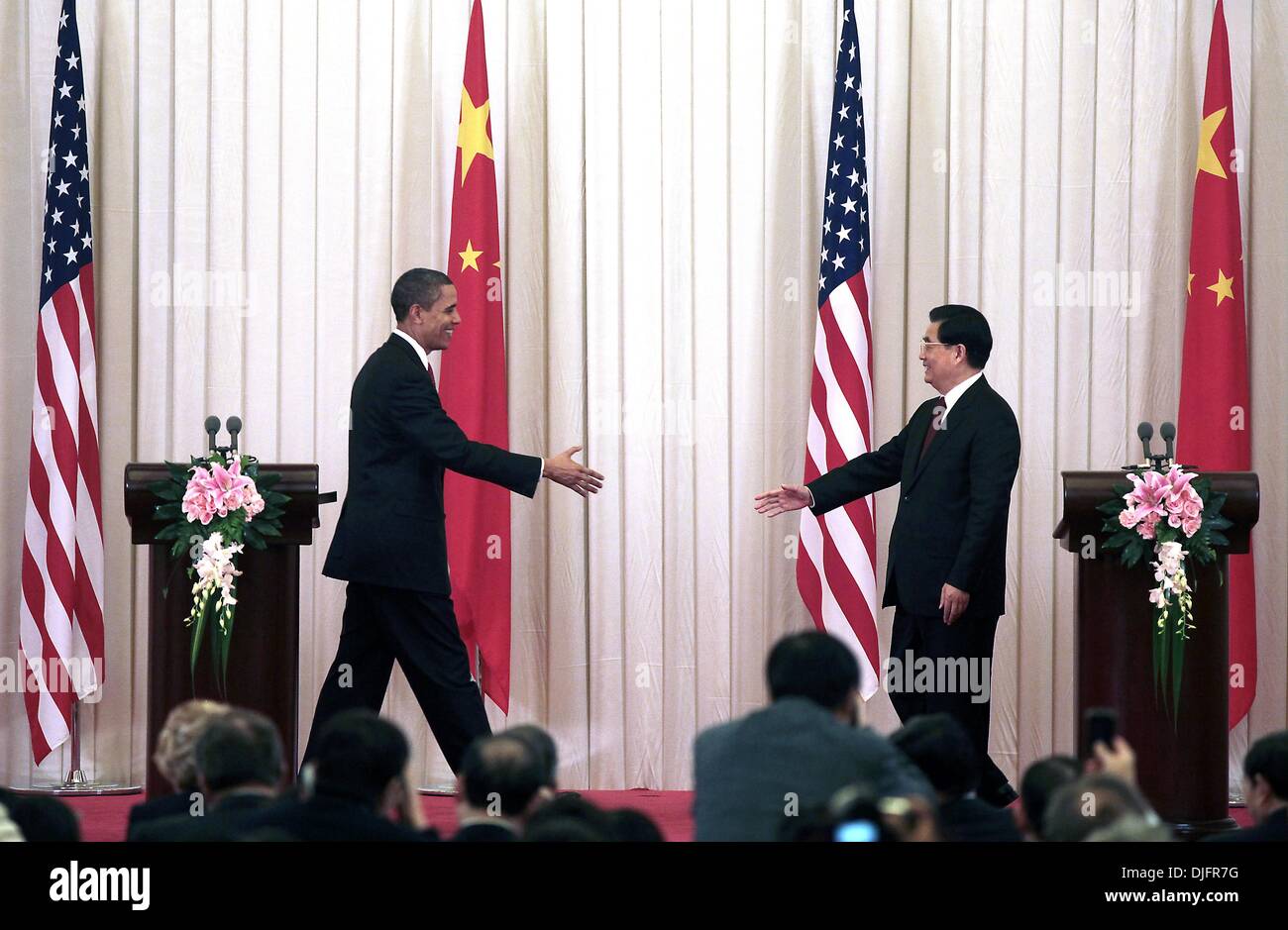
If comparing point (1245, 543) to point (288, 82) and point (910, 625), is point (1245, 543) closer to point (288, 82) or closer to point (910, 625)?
point (910, 625)

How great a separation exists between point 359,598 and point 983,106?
129 inches

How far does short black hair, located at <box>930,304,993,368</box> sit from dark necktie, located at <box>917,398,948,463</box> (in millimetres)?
166

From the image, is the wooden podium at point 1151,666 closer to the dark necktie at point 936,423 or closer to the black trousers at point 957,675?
the black trousers at point 957,675

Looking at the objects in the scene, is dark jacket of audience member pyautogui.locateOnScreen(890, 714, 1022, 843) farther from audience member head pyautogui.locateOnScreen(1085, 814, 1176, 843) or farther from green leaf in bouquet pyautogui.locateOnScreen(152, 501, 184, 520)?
green leaf in bouquet pyautogui.locateOnScreen(152, 501, 184, 520)

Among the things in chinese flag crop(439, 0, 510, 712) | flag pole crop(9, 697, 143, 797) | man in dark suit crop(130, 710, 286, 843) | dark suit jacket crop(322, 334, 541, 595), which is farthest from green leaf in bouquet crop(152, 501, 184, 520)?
man in dark suit crop(130, 710, 286, 843)

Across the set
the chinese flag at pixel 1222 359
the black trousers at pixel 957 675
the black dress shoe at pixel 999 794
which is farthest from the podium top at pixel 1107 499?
the chinese flag at pixel 1222 359

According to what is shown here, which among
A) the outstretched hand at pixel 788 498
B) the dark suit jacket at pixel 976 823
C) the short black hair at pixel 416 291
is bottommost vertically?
the dark suit jacket at pixel 976 823

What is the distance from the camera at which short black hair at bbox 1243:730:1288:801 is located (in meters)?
2.83

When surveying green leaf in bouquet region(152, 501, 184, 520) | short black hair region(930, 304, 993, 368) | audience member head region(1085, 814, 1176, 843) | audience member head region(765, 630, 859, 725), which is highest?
short black hair region(930, 304, 993, 368)

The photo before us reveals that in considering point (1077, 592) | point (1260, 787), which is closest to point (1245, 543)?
point (1077, 592)

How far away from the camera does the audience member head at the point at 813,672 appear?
264cm

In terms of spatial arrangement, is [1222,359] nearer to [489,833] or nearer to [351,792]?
[489,833]

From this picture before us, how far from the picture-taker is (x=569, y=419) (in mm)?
6199

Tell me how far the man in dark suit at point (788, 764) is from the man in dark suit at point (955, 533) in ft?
7.03
